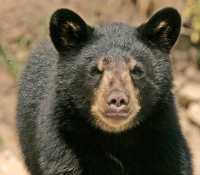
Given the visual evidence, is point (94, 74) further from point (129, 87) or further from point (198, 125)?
point (198, 125)

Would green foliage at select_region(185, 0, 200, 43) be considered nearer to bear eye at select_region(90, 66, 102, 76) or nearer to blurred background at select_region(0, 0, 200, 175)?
blurred background at select_region(0, 0, 200, 175)

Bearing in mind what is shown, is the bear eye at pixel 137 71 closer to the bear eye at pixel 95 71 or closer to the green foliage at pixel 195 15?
the bear eye at pixel 95 71

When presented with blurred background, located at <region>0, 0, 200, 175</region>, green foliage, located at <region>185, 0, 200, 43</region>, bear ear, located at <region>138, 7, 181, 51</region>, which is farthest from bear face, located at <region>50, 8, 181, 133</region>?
blurred background, located at <region>0, 0, 200, 175</region>

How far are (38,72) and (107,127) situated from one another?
1503mm

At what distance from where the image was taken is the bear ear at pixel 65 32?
6.35 metres

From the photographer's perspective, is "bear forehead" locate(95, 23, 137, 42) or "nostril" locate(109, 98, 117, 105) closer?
"nostril" locate(109, 98, 117, 105)

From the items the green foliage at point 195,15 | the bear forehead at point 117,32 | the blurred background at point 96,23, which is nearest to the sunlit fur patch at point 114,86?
the bear forehead at point 117,32

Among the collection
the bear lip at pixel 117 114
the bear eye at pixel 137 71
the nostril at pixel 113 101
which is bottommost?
the bear lip at pixel 117 114

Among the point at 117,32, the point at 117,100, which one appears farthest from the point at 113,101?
the point at 117,32

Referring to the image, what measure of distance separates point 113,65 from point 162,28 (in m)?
0.66

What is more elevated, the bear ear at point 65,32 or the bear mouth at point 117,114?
the bear ear at point 65,32

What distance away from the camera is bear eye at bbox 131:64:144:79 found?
6.13m

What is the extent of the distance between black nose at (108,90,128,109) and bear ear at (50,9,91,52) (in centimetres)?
72

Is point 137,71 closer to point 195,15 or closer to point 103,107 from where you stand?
point 103,107
